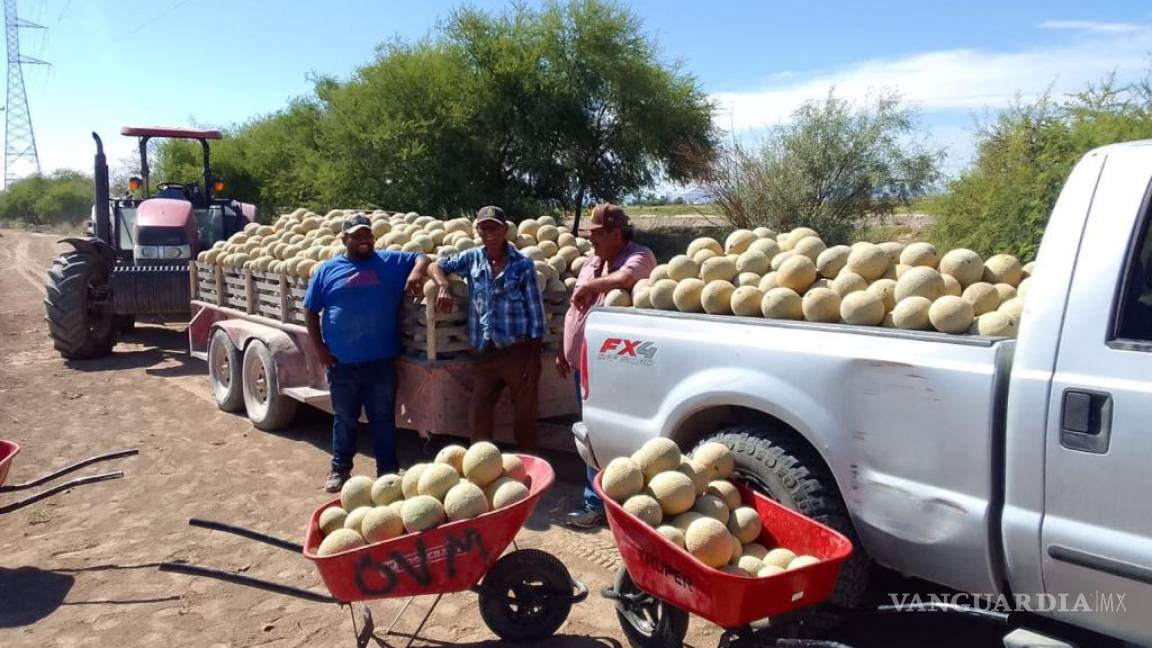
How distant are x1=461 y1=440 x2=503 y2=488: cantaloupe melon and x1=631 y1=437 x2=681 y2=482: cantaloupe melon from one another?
70 centimetres

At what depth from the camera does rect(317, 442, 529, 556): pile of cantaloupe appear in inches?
144

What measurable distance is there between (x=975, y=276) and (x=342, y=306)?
4.04 metres

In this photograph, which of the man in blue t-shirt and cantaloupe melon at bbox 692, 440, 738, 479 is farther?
the man in blue t-shirt

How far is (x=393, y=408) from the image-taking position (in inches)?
245

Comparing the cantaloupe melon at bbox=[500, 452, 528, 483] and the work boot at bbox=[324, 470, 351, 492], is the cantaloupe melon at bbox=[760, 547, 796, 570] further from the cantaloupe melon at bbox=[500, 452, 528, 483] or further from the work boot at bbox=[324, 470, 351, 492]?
the work boot at bbox=[324, 470, 351, 492]

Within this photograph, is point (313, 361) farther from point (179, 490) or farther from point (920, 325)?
point (920, 325)

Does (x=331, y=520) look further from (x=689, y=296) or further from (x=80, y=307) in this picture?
(x=80, y=307)

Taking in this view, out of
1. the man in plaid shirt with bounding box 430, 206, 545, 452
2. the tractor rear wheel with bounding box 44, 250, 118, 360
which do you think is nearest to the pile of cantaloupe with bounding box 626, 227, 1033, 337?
the man in plaid shirt with bounding box 430, 206, 545, 452

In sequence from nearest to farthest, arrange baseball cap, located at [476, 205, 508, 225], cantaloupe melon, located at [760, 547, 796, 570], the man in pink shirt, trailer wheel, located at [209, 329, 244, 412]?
cantaloupe melon, located at [760, 547, 796, 570] → the man in pink shirt → baseball cap, located at [476, 205, 508, 225] → trailer wheel, located at [209, 329, 244, 412]

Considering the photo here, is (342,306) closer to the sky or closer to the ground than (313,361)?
closer to the sky

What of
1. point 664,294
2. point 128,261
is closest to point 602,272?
point 664,294

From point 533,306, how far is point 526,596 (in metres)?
2.41

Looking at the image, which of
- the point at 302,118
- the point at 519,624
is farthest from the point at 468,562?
the point at 302,118

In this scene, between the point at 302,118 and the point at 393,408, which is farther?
the point at 302,118
